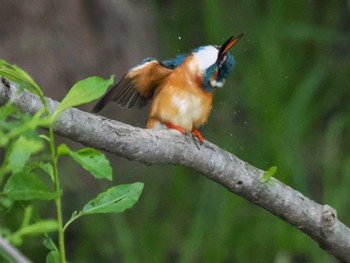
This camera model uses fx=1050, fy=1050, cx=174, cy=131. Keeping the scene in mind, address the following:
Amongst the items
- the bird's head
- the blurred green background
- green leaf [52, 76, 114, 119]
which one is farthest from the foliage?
the blurred green background

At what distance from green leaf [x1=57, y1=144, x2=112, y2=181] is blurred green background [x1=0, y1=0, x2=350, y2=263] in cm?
277

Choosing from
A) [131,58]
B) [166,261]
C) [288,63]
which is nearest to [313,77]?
[288,63]

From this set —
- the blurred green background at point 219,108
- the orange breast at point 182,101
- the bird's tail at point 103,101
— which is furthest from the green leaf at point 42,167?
the blurred green background at point 219,108

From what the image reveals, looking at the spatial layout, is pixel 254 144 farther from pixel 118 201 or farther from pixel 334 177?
pixel 118 201

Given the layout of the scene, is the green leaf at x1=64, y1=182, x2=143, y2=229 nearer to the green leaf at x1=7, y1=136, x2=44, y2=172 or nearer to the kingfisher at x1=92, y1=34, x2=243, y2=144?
the green leaf at x1=7, y1=136, x2=44, y2=172

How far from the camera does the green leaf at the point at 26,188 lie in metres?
1.11

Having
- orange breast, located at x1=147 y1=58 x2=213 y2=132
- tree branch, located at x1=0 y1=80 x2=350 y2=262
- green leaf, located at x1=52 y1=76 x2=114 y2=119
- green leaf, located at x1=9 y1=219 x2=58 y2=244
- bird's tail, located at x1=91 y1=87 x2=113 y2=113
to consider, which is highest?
orange breast, located at x1=147 y1=58 x2=213 y2=132

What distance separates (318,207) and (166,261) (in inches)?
78.9

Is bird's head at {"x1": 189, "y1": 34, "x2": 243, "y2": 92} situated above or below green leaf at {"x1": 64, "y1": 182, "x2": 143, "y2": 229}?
above

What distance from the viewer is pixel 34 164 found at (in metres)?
1.17

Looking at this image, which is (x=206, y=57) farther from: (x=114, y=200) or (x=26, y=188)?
(x=26, y=188)

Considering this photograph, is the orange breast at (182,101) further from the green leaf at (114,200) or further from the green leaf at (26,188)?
the green leaf at (26,188)

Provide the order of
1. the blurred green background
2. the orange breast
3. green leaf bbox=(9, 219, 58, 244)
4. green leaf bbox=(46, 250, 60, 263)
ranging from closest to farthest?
green leaf bbox=(9, 219, 58, 244), green leaf bbox=(46, 250, 60, 263), the orange breast, the blurred green background

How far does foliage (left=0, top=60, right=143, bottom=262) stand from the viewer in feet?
3.36
